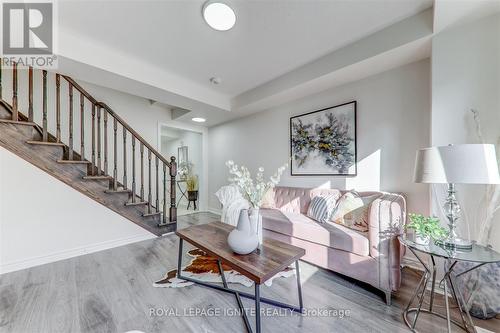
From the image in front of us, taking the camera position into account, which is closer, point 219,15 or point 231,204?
point 219,15

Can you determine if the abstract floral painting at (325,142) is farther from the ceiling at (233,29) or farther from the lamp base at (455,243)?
the lamp base at (455,243)

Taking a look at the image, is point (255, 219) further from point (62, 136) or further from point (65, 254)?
point (62, 136)

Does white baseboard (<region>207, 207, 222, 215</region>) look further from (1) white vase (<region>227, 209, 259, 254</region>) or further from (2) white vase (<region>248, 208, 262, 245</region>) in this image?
(1) white vase (<region>227, 209, 259, 254</region>)

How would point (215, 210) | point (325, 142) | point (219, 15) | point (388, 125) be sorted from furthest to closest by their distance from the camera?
point (215, 210)
point (325, 142)
point (388, 125)
point (219, 15)

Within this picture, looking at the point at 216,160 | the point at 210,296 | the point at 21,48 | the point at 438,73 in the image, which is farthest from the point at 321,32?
the point at 216,160

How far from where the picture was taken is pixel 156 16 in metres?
1.93

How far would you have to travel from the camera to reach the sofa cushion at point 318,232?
1.85 metres

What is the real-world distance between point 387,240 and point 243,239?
1237mm

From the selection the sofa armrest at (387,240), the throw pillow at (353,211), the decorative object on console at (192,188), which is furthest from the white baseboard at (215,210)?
the sofa armrest at (387,240)

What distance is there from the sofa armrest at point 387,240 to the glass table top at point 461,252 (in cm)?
23

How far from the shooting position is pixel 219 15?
1909mm

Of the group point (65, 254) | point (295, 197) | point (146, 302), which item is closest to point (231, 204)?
point (295, 197)

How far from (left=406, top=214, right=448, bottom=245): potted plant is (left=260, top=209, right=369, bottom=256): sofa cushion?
43cm

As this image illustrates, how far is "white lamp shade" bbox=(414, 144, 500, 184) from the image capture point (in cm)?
121
